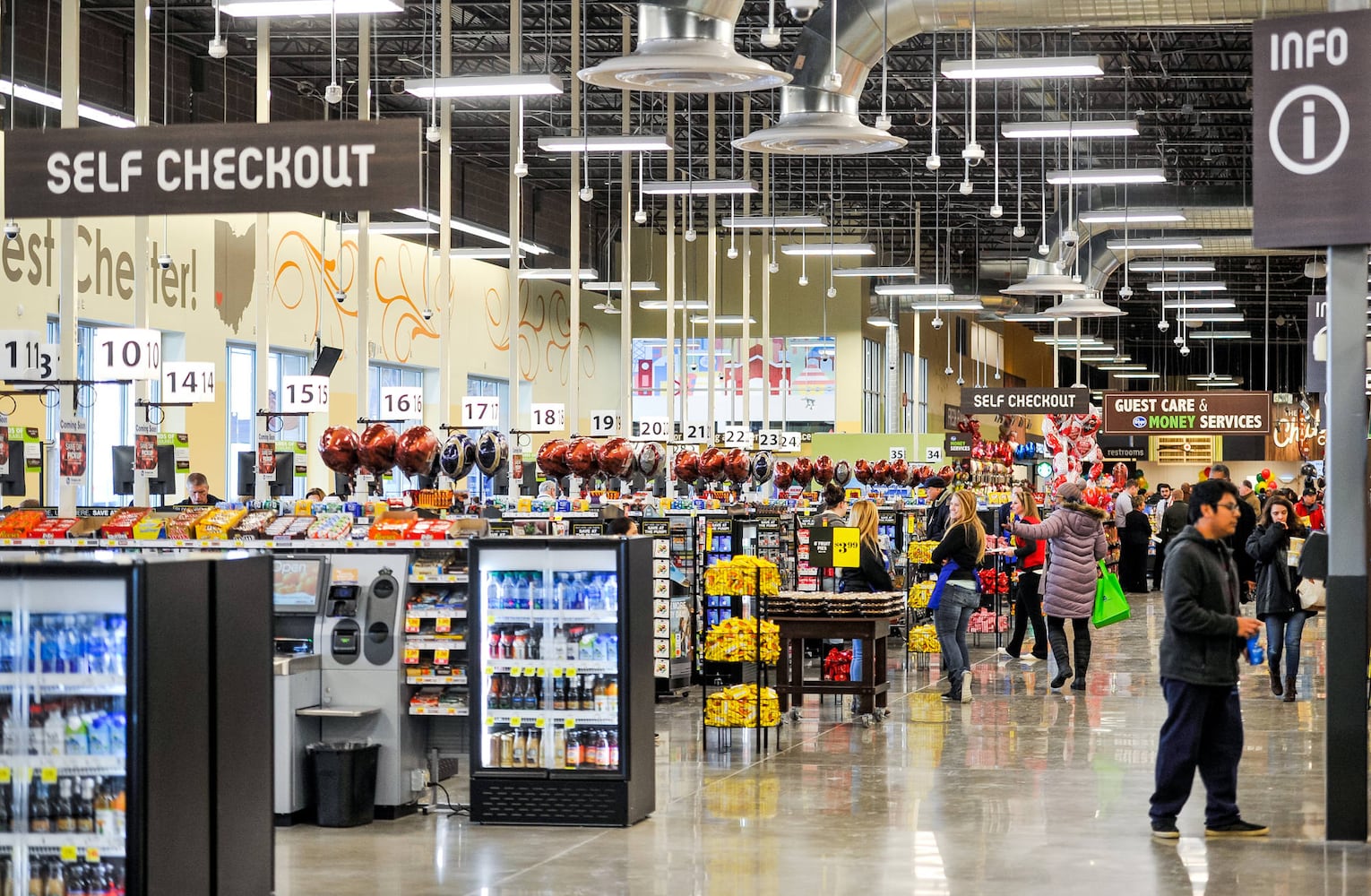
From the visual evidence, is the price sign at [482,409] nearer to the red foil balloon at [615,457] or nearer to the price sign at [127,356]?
the red foil balloon at [615,457]

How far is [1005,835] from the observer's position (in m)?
7.81

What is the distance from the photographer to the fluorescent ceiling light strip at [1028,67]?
14.4 metres

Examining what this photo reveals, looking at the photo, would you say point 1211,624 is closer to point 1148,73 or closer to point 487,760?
point 487,760

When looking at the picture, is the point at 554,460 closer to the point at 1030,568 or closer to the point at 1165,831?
the point at 1030,568

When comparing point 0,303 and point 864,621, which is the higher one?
point 0,303

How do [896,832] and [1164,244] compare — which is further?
[1164,244]

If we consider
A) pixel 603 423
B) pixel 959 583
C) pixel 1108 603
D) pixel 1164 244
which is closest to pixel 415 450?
pixel 959 583

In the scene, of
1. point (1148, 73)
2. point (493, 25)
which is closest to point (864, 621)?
point (493, 25)

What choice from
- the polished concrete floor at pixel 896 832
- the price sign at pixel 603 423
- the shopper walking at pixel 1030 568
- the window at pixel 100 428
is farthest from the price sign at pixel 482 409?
the polished concrete floor at pixel 896 832

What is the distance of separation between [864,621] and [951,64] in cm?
561

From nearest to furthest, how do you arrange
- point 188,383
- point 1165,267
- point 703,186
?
point 188,383
point 703,186
point 1165,267

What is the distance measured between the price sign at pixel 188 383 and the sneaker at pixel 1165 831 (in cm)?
976

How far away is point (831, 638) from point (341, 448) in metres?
3.48

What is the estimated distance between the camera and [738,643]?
10664 millimetres
